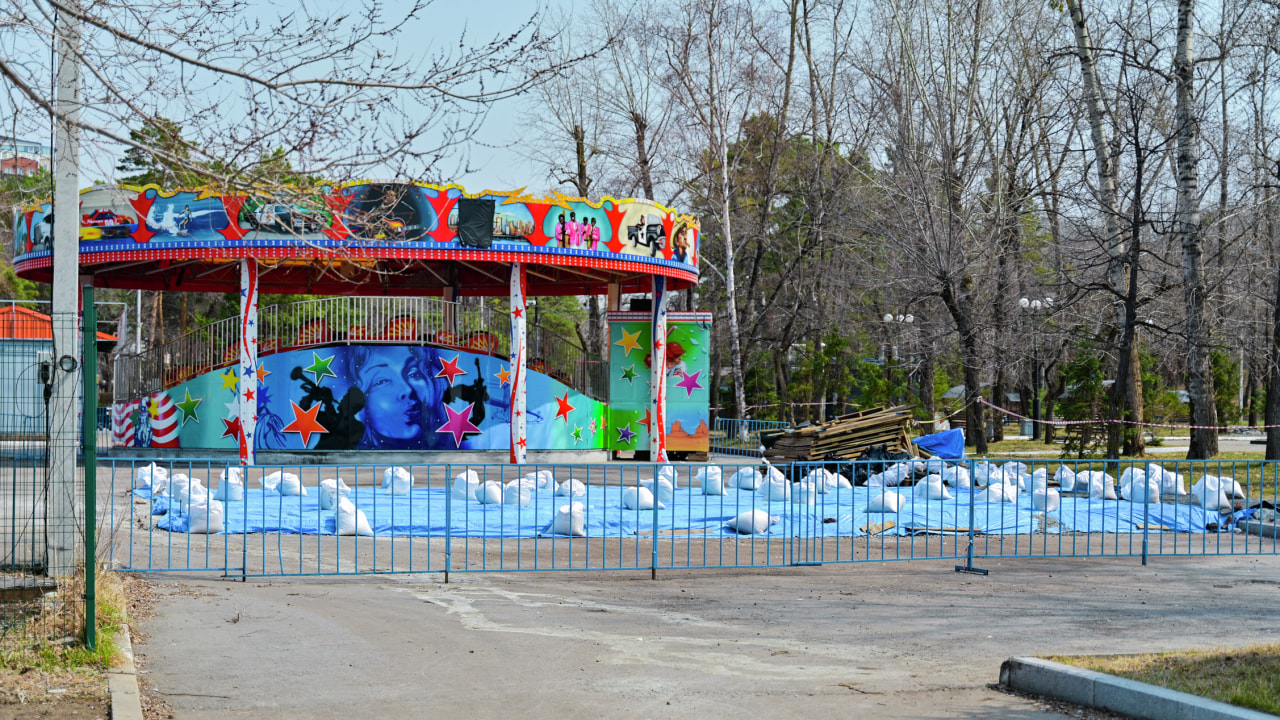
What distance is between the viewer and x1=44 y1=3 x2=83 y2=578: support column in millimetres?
8227

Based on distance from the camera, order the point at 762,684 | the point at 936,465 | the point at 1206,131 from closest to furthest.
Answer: the point at 762,684, the point at 936,465, the point at 1206,131

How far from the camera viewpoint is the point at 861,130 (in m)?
42.1

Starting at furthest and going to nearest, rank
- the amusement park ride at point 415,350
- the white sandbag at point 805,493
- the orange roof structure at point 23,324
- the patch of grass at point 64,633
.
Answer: the amusement park ride at point 415,350 < the white sandbag at point 805,493 < the orange roof structure at point 23,324 < the patch of grass at point 64,633

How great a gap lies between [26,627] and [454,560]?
544cm

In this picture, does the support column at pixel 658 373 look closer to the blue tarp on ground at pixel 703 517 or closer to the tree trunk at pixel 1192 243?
the blue tarp on ground at pixel 703 517

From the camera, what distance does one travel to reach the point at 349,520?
541 inches

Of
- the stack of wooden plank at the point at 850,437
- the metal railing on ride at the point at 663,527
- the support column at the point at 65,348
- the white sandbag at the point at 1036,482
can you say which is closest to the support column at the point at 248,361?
the metal railing on ride at the point at 663,527

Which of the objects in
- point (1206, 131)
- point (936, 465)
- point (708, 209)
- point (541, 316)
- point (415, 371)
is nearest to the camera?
point (936, 465)

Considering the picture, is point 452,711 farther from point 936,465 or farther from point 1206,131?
point 1206,131

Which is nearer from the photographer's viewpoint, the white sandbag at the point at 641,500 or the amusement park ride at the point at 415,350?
the white sandbag at the point at 641,500

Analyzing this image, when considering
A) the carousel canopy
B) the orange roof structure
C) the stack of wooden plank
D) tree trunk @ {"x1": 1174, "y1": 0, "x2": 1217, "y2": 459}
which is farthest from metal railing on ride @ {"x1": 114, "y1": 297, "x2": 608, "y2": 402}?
tree trunk @ {"x1": 1174, "y1": 0, "x2": 1217, "y2": 459}

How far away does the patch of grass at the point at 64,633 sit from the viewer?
6.82 metres

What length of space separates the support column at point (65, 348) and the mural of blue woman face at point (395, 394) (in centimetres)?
1635

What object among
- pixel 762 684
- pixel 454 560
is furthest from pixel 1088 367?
pixel 762 684
